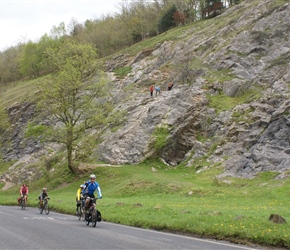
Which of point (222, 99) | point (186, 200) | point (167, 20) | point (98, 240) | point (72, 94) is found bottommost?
point (98, 240)

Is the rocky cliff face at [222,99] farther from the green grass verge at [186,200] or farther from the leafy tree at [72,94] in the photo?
the leafy tree at [72,94]

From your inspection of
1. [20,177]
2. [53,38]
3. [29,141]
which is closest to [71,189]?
[20,177]

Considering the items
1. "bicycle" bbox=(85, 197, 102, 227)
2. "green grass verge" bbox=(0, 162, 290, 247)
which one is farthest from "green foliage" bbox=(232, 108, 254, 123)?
"bicycle" bbox=(85, 197, 102, 227)

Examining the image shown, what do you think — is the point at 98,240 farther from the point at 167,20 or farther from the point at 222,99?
the point at 167,20

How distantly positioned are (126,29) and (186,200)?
7671 cm

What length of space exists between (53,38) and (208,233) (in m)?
116

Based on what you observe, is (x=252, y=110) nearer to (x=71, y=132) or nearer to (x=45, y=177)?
(x=71, y=132)

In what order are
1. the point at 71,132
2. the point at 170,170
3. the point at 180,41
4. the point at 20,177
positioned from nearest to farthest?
the point at 170,170 → the point at 71,132 → the point at 20,177 → the point at 180,41

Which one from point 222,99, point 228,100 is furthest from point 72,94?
point 228,100

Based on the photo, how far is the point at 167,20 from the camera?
295 ft

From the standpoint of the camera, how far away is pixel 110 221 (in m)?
19.5

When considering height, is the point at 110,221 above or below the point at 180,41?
below

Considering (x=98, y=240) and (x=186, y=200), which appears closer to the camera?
(x=98, y=240)

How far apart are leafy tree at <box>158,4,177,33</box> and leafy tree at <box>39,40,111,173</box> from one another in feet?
162
